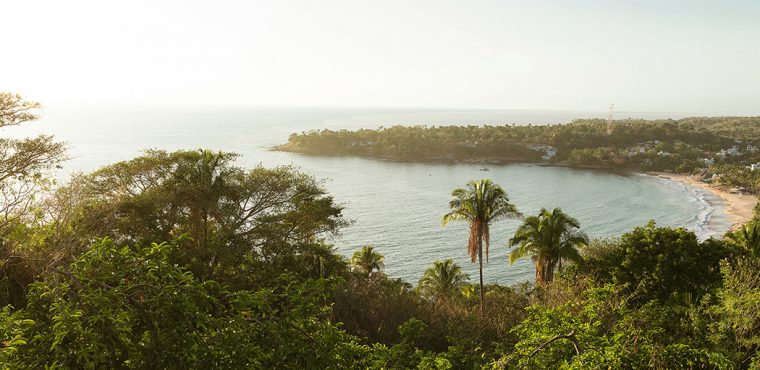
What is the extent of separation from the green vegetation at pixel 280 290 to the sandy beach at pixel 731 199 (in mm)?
49649

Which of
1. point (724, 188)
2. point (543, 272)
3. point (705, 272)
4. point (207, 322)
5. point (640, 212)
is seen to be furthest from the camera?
point (724, 188)

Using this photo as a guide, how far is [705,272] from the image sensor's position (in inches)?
945

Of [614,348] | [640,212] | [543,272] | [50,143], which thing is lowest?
[640,212]

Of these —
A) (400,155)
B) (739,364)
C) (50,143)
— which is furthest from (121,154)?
(739,364)

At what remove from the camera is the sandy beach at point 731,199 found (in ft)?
226

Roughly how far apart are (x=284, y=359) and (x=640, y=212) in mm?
76291

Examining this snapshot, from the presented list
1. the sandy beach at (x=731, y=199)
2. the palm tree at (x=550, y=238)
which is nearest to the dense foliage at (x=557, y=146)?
the sandy beach at (x=731, y=199)

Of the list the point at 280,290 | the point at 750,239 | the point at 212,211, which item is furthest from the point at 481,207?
the point at 280,290

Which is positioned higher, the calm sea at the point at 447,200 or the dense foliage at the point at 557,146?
the dense foliage at the point at 557,146

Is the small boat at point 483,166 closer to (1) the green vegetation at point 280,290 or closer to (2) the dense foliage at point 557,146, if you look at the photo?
(2) the dense foliage at point 557,146

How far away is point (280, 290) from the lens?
425 inches

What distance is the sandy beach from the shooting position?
69000 millimetres

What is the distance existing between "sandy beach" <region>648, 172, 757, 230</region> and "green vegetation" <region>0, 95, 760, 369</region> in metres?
49.6

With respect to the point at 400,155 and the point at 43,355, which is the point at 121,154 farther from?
the point at 43,355
